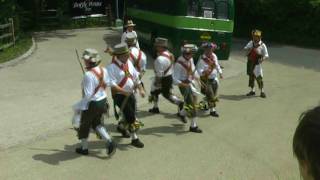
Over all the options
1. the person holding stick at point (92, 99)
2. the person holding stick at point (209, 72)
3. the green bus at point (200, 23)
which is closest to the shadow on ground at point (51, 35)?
the green bus at point (200, 23)

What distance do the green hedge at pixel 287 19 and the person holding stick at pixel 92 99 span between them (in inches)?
806

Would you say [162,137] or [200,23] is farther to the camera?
[200,23]

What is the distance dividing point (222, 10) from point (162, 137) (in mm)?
10109

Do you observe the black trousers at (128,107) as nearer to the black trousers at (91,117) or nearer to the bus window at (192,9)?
the black trousers at (91,117)

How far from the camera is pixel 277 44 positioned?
28141mm

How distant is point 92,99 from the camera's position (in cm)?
862

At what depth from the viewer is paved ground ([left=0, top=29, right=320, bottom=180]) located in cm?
836

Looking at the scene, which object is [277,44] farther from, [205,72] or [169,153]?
[169,153]

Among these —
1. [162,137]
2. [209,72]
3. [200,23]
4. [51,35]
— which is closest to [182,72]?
[209,72]

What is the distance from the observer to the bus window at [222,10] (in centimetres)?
1941

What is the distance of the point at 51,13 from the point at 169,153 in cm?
2713

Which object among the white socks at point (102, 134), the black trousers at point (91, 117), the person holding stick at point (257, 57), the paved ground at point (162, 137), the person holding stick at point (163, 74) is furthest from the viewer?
the person holding stick at point (257, 57)

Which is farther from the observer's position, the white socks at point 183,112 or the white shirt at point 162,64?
the white shirt at point 162,64

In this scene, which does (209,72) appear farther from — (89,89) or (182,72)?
(89,89)
